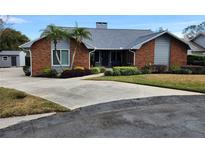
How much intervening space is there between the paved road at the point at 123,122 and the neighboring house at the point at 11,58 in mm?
38151

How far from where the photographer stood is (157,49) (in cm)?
2398

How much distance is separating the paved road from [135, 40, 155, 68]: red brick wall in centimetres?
1453

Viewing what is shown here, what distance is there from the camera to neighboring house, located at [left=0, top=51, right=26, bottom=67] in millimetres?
43375

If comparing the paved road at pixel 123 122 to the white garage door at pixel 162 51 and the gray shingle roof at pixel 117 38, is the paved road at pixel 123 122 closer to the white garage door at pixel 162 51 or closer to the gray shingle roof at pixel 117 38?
the gray shingle roof at pixel 117 38

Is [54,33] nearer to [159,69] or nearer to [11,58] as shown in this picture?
[159,69]

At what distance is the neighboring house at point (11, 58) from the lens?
142 ft

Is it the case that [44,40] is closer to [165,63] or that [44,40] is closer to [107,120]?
[165,63]

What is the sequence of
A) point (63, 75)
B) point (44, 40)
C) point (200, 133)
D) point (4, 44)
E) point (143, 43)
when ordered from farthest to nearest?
1. point (4, 44)
2. point (143, 43)
3. point (44, 40)
4. point (63, 75)
5. point (200, 133)

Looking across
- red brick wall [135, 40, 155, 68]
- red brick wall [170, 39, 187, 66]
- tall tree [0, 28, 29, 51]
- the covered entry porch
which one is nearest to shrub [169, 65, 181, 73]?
red brick wall [170, 39, 187, 66]

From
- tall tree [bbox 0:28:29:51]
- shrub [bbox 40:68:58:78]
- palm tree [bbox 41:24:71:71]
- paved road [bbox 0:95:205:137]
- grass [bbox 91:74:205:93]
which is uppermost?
tall tree [bbox 0:28:29:51]

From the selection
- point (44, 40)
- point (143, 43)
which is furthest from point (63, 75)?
point (143, 43)

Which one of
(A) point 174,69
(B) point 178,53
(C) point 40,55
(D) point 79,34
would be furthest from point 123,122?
(B) point 178,53

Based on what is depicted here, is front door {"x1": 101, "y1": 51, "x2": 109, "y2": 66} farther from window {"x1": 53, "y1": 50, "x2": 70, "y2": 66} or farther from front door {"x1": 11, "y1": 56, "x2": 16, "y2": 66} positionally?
front door {"x1": 11, "y1": 56, "x2": 16, "y2": 66}
